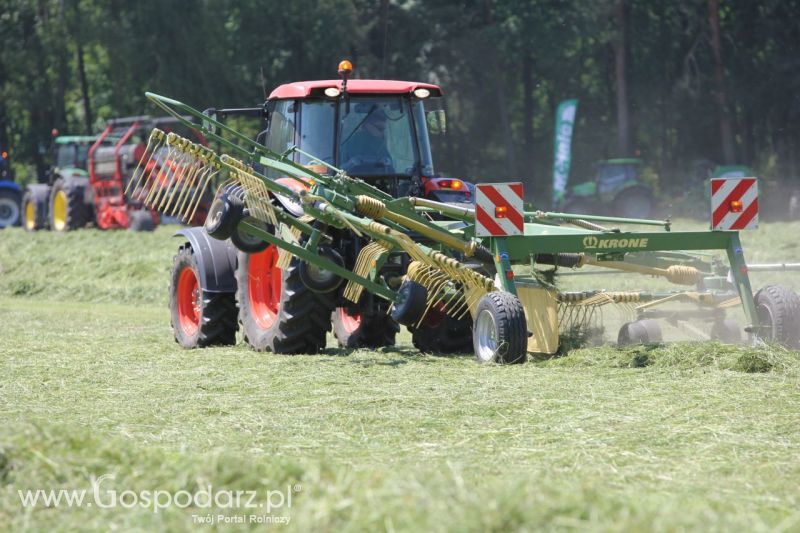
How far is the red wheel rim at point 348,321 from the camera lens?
10487mm

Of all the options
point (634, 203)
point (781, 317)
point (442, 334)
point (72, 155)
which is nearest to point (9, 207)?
point (72, 155)

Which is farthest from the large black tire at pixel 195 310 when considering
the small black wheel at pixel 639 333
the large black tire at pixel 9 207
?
the large black tire at pixel 9 207

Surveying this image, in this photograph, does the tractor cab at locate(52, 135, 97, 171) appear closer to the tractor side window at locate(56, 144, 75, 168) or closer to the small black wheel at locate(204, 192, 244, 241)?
the tractor side window at locate(56, 144, 75, 168)

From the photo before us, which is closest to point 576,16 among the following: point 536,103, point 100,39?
point 536,103

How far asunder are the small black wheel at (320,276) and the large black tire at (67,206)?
55.1ft

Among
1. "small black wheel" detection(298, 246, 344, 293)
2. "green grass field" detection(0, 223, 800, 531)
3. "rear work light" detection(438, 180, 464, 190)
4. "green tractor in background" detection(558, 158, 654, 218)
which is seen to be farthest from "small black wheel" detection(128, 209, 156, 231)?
"small black wheel" detection(298, 246, 344, 293)

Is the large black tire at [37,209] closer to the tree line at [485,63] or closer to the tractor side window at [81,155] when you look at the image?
the tractor side window at [81,155]

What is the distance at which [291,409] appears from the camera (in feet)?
22.3

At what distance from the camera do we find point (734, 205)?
9.09m

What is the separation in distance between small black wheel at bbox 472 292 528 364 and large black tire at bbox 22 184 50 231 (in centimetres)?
1956

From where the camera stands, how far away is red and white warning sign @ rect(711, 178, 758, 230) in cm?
907

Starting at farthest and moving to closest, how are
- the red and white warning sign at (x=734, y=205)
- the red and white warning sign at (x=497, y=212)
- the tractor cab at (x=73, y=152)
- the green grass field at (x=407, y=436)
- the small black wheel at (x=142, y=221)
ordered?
the tractor cab at (x=73, y=152)
the small black wheel at (x=142, y=221)
the red and white warning sign at (x=734, y=205)
the red and white warning sign at (x=497, y=212)
the green grass field at (x=407, y=436)

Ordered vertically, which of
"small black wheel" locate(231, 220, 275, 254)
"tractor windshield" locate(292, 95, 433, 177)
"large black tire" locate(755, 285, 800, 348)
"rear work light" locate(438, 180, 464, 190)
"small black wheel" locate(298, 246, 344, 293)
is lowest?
"large black tire" locate(755, 285, 800, 348)

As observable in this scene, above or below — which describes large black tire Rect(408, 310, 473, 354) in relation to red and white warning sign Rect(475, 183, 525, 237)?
below
